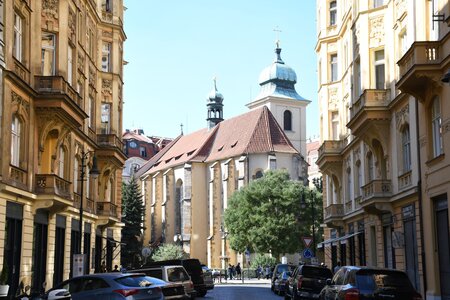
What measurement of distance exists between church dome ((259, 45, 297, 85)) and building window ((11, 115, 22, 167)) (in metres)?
78.6

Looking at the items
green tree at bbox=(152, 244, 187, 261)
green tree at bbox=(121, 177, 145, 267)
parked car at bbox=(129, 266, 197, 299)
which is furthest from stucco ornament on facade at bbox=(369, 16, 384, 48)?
green tree at bbox=(152, 244, 187, 261)

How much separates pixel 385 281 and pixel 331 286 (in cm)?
247

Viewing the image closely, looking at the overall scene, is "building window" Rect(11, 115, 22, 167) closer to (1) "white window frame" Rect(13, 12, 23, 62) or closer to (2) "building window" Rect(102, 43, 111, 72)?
(1) "white window frame" Rect(13, 12, 23, 62)

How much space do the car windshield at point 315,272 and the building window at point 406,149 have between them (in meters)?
4.97

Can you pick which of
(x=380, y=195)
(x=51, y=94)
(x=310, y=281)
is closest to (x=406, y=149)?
(x=380, y=195)

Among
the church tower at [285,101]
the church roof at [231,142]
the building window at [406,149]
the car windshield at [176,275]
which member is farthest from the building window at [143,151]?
the car windshield at [176,275]

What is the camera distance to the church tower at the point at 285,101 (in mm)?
97625

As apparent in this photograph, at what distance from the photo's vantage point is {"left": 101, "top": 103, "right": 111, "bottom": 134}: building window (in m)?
41.0

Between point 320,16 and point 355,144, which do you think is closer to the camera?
point 355,144

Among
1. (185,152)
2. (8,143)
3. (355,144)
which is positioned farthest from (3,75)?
(185,152)

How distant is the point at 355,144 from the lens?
35344 millimetres

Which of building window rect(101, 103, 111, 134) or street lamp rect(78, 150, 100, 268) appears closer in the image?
street lamp rect(78, 150, 100, 268)

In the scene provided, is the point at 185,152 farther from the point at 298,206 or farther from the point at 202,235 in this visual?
the point at 298,206

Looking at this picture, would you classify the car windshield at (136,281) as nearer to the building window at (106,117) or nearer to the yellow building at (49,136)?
the yellow building at (49,136)
